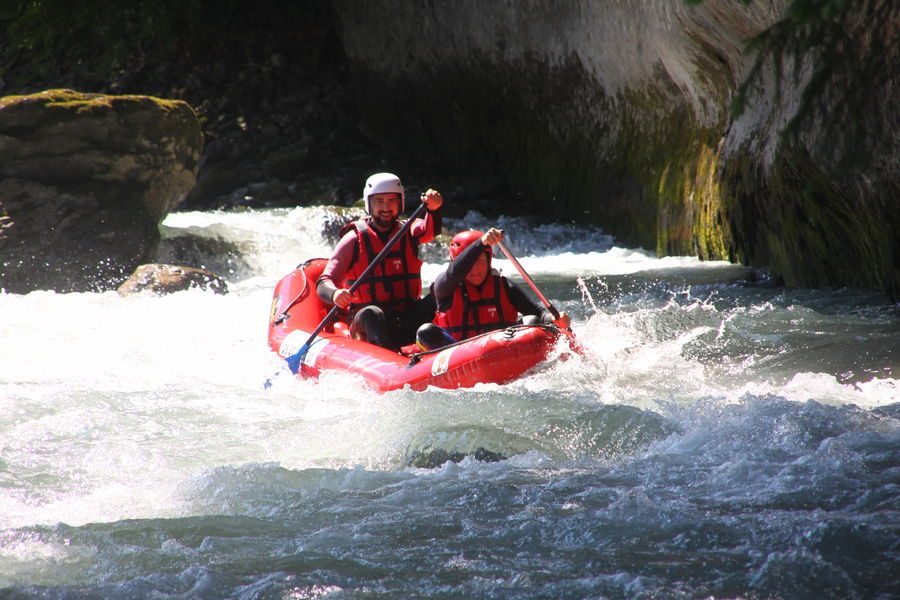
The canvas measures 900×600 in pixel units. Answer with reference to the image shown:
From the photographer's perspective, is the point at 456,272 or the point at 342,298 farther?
the point at 342,298

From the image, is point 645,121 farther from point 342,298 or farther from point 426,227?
point 342,298

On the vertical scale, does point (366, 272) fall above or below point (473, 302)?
above

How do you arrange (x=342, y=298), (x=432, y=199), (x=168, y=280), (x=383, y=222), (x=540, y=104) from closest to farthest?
(x=342, y=298), (x=432, y=199), (x=383, y=222), (x=168, y=280), (x=540, y=104)

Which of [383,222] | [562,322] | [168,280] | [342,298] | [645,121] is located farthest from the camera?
[645,121]

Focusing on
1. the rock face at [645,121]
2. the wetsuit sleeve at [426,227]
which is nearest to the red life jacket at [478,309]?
the wetsuit sleeve at [426,227]

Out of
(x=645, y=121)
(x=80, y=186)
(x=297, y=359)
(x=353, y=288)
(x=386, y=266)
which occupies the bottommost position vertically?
(x=297, y=359)

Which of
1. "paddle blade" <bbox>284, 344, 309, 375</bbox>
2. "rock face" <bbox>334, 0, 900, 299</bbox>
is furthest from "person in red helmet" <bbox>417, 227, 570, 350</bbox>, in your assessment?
"rock face" <bbox>334, 0, 900, 299</bbox>

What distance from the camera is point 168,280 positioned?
10234mm

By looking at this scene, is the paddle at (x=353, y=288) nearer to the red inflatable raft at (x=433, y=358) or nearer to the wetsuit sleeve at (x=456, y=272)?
the red inflatable raft at (x=433, y=358)

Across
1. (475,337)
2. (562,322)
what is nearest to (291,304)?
(475,337)

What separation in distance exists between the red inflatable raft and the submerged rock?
A: 11.1 feet

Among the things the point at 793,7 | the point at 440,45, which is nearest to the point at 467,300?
the point at 793,7

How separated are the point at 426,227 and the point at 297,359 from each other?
1176mm

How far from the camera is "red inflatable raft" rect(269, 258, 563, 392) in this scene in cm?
570
